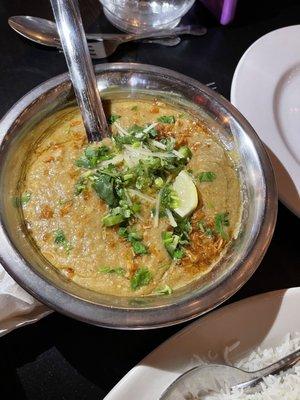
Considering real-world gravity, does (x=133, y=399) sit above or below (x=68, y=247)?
below

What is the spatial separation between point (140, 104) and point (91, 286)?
651 millimetres

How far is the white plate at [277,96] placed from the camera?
6.08 ft

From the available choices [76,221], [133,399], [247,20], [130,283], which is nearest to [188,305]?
[130,283]

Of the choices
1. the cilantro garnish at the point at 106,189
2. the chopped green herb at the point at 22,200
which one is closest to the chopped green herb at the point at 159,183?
the cilantro garnish at the point at 106,189

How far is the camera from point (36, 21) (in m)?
2.14

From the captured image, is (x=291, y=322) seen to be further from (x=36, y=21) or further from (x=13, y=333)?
(x=36, y=21)

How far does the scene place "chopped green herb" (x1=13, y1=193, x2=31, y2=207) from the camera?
157 cm

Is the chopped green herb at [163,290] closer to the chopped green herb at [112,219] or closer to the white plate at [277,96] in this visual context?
the chopped green herb at [112,219]

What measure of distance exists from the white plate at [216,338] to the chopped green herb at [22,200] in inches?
22.1

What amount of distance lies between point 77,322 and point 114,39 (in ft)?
3.70

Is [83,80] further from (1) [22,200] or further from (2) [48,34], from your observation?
(2) [48,34]

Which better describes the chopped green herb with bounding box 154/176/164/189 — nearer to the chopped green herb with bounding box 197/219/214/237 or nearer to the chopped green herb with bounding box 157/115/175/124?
the chopped green herb with bounding box 197/219/214/237

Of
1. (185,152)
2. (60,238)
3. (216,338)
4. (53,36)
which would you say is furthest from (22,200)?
(53,36)

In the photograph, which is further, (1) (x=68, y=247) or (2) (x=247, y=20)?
(2) (x=247, y=20)
